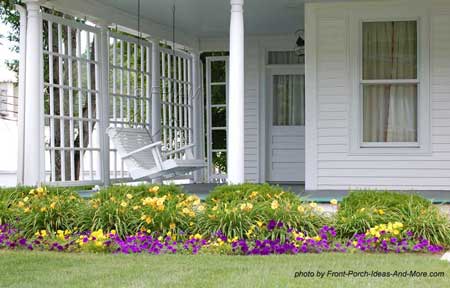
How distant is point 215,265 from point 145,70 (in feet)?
21.8

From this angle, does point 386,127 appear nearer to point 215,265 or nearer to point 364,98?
point 364,98

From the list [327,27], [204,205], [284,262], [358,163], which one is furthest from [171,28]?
[284,262]

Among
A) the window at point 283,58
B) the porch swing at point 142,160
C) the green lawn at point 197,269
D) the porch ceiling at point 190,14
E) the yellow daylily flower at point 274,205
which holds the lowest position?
the green lawn at point 197,269

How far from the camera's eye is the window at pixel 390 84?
8.68 meters

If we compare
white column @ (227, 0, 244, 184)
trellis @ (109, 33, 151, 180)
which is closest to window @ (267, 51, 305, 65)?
trellis @ (109, 33, 151, 180)

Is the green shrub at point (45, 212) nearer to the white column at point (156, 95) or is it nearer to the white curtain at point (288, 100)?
the white column at point (156, 95)

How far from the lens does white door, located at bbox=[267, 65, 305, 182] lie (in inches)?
453

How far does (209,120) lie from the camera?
40.4ft

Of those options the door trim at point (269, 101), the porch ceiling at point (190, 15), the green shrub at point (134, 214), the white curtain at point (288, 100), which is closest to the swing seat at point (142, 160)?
the porch ceiling at point (190, 15)

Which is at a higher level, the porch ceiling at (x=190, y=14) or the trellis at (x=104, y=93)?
the porch ceiling at (x=190, y=14)

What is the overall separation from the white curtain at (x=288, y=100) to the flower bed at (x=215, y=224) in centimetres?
495

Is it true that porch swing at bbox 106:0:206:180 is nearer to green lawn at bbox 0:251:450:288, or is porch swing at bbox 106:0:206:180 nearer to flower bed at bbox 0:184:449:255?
flower bed at bbox 0:184:449:255

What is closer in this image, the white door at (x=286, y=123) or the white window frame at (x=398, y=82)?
the white window frame at (x=398, y=82)

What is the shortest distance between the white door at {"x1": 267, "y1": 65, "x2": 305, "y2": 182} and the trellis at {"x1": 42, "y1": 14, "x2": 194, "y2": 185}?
142cm
